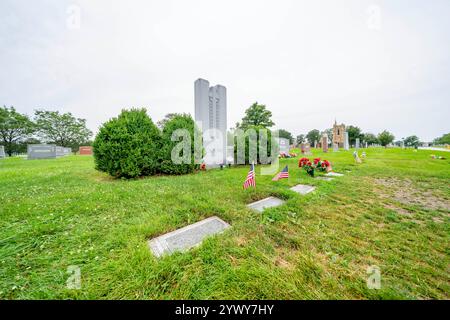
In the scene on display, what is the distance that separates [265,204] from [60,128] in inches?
1681

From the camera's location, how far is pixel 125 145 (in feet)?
16.9

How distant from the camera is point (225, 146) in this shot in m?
8.27

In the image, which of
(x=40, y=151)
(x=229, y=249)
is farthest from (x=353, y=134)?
(x=40, y=151)

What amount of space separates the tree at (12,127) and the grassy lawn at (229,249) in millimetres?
35438

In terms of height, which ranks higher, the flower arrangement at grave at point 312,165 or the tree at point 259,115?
the tree at point 259,115

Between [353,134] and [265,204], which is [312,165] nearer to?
[265,204]

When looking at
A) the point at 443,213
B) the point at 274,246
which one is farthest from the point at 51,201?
the point at 443,213

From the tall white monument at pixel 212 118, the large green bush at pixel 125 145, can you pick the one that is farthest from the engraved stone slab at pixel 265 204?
the tall white monument at pixel 212 118

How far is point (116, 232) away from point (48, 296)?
808 mm

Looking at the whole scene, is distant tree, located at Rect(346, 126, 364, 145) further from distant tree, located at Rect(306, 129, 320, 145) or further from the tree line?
the tree line

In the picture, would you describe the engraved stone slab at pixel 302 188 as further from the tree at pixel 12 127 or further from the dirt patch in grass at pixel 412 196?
the tree at pixel 12 127

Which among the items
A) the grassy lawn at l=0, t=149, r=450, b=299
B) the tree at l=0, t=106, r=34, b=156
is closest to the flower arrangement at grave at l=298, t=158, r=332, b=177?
the grassy lawn at l=0, t=149, r=450, b=299

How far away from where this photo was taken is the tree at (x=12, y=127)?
2350cm

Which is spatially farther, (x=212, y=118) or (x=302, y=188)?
(x=212, y=118)
